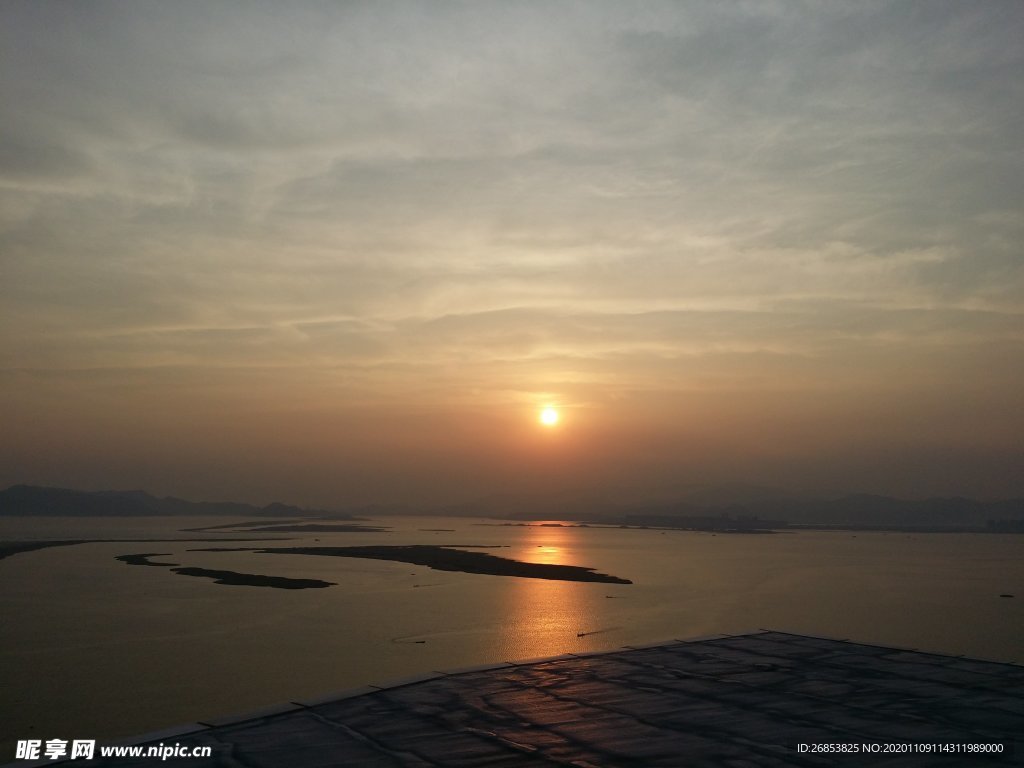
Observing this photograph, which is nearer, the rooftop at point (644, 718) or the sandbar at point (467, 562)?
the rooftop at point (644, 718)

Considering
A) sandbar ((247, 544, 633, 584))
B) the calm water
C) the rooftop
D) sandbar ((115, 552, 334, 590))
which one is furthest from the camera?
sandbar ((247, 544, 633, 584))

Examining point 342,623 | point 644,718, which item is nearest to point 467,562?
point 342,623

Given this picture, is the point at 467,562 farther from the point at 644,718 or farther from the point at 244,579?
the point at 644,718

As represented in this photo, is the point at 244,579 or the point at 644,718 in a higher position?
the point at 644,718

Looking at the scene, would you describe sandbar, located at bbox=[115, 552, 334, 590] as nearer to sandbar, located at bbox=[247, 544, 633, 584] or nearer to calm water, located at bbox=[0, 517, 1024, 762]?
calm water, located at bbox=[0, 517, 1024, 762]

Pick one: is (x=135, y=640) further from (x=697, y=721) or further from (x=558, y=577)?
(x=558, y=577)

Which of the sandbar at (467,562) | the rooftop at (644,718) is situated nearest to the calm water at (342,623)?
the sandbar at (467,562)

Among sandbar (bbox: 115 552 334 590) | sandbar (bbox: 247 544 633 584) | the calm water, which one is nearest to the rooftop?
the calm water

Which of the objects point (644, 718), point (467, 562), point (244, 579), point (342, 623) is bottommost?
point (244, 579)

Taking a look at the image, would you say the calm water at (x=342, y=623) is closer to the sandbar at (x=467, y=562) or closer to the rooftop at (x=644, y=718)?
the sandbar at (x=467, y=562)
